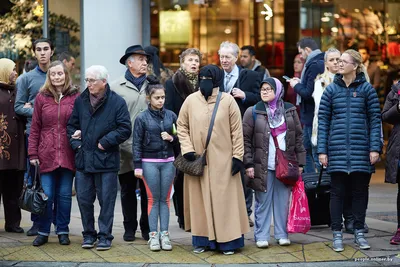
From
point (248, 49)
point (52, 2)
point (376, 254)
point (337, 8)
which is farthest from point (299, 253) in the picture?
point (337, 8)

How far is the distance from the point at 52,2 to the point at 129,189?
5.23 metres

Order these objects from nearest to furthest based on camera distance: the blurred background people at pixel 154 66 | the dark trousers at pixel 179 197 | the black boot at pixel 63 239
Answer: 1. the black boot at pixel 63 239
2. the dark trousers at pixel 179 197
3. the blurred background people at pixel 154 66

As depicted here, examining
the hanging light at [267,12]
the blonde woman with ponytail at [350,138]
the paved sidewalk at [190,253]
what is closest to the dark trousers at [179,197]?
the paved sidewalk at [190,253]

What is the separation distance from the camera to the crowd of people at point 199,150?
927cm

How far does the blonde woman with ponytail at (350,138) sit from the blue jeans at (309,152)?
2.18m

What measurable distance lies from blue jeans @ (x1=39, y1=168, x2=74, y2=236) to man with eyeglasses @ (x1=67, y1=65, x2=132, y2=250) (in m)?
0.22

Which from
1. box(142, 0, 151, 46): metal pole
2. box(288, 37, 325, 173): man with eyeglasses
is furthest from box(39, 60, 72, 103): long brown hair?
box(142, 0, 151, 46): metal pole

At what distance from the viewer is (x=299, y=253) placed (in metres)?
9.44

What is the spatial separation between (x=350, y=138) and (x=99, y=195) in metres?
2.69

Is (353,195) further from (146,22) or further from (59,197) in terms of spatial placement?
(146,22)

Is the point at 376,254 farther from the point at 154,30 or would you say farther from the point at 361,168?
the point at 154,30

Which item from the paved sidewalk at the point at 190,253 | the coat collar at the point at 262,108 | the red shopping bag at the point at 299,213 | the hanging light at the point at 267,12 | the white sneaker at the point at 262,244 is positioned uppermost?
the hanging light at the point at 267,12

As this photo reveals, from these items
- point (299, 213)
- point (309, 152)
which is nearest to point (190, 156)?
point (299, 213)

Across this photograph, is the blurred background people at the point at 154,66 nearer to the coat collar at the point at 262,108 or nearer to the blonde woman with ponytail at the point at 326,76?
the coat collar at the point at 262,108
